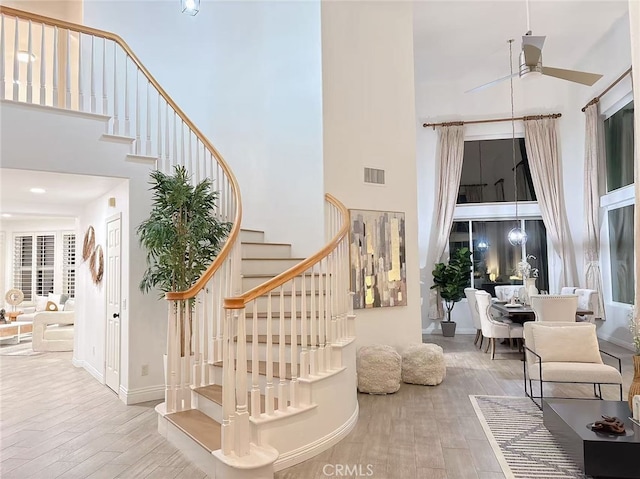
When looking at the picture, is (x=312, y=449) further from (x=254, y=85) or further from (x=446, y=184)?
(x=446, y=184)

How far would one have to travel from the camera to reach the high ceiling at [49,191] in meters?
4.88

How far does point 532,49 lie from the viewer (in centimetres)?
475

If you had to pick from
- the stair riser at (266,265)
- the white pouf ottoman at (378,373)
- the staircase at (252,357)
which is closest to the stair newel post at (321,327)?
the staircase at (252,357)

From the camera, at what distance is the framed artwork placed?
5738 millimetres

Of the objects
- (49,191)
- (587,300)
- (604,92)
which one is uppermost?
(604,92)

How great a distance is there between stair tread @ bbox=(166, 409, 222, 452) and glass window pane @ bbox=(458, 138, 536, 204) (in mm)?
7595

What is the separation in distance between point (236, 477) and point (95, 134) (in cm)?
388

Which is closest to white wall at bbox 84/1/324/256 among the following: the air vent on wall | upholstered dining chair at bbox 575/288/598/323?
the air vent on wall

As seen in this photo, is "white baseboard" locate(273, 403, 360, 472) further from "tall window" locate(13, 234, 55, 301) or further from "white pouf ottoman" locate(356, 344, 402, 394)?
"tall window" locate(13, 234, 55, 301)

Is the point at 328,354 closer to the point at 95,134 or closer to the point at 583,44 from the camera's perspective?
the point at 95,134

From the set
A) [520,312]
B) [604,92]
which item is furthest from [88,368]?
[604,92]

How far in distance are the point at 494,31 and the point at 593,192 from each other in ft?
11.9

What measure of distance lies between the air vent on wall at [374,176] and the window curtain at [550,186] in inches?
191

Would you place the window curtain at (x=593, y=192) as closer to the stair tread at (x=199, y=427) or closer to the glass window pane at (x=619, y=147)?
the glass window pane at (x=619, y=147)
